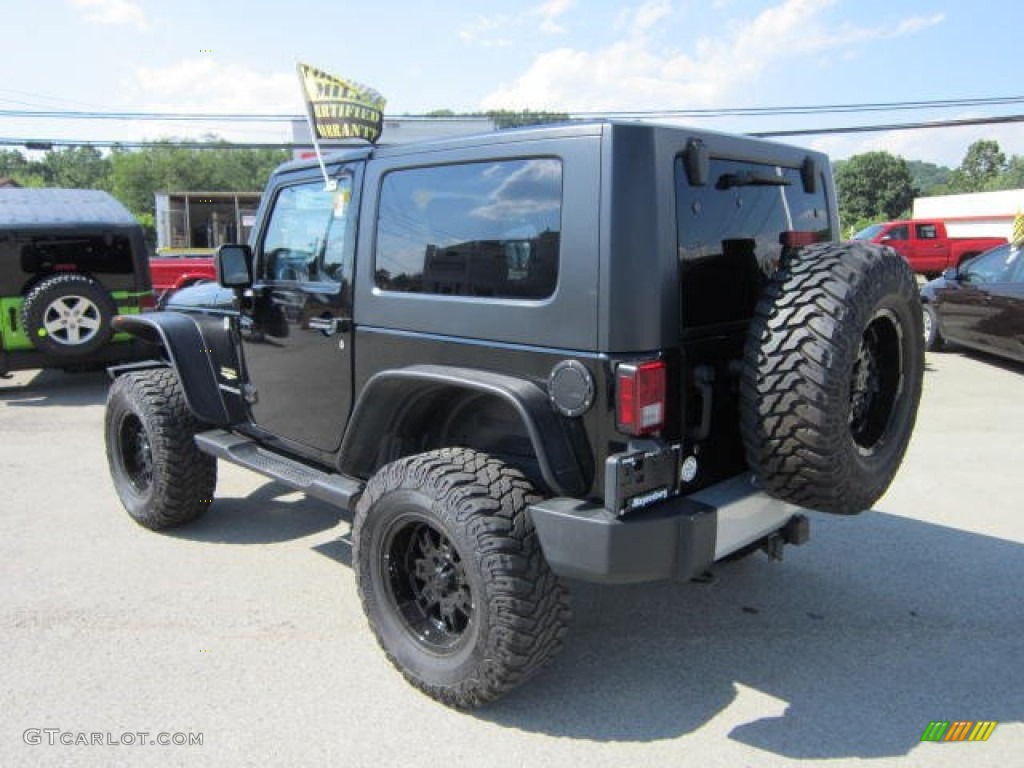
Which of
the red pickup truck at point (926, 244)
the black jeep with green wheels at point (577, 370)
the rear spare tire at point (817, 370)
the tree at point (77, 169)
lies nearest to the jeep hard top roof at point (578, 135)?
the black jeep with green wheels at point (577, 370)

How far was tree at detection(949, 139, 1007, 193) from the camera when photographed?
3912 inches

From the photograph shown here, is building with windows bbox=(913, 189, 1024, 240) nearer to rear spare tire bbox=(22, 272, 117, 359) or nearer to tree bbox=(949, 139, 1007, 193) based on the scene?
rear spare tire bbox=(22, 272, 117, 359)

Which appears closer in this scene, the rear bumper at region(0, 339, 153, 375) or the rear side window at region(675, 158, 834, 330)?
the rear side window at region(675, 158, 834, 330)

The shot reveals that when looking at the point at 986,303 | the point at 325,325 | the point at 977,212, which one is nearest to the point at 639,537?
the point at 325,325

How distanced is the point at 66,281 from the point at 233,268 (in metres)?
5.24

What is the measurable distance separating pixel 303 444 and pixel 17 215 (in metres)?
6.80

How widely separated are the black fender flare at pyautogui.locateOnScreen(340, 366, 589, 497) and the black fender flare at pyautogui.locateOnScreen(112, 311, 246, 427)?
1250mm

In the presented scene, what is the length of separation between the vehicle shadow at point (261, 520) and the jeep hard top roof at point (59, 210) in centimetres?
512

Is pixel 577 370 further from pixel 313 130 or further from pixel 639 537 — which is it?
pixel 313 130

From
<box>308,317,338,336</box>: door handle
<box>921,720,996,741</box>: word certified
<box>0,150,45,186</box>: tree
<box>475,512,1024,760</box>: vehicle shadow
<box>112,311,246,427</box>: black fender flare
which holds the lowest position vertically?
<box>921,720,996,741</box>: word certified

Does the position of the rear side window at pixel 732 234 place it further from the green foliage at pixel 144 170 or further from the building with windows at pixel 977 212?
the green foliage at pixel 144 170

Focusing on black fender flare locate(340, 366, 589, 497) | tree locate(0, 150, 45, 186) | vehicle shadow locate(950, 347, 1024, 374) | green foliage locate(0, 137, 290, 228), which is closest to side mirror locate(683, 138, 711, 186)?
black fender flare locate(340, 366, 589, 497)

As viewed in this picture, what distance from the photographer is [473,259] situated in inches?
114

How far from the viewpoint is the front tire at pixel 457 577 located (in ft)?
8.56
